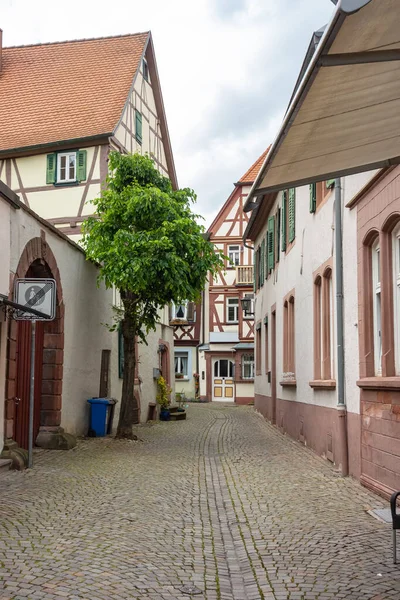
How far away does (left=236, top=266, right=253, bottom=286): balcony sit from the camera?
3828 cm

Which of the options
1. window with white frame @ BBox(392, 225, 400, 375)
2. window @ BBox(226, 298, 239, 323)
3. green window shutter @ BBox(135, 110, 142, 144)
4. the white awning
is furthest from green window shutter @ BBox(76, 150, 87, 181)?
window @ BBox(226, 298, 239, 323)

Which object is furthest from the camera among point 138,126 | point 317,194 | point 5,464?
point 138,126

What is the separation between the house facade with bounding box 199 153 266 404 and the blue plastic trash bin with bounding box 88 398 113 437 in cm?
2282

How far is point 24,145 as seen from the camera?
70.8 ft

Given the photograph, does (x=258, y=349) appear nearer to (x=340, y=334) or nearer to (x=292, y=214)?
(x=292, y=214)

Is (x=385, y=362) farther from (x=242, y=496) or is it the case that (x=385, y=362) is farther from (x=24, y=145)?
(x=24, y=145)

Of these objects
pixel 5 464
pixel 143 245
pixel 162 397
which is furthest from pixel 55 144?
pixel 5 464

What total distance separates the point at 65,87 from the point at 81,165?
15.1 ft

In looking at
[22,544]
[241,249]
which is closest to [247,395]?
[241,249]

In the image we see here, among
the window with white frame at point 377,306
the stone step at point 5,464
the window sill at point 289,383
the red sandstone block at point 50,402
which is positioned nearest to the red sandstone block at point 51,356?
the red sandstone block at point 50,402

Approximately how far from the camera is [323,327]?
12.7 m

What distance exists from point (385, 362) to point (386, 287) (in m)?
0.83

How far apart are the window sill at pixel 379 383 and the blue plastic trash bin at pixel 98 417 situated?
7450mm

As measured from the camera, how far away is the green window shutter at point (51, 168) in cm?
2128
